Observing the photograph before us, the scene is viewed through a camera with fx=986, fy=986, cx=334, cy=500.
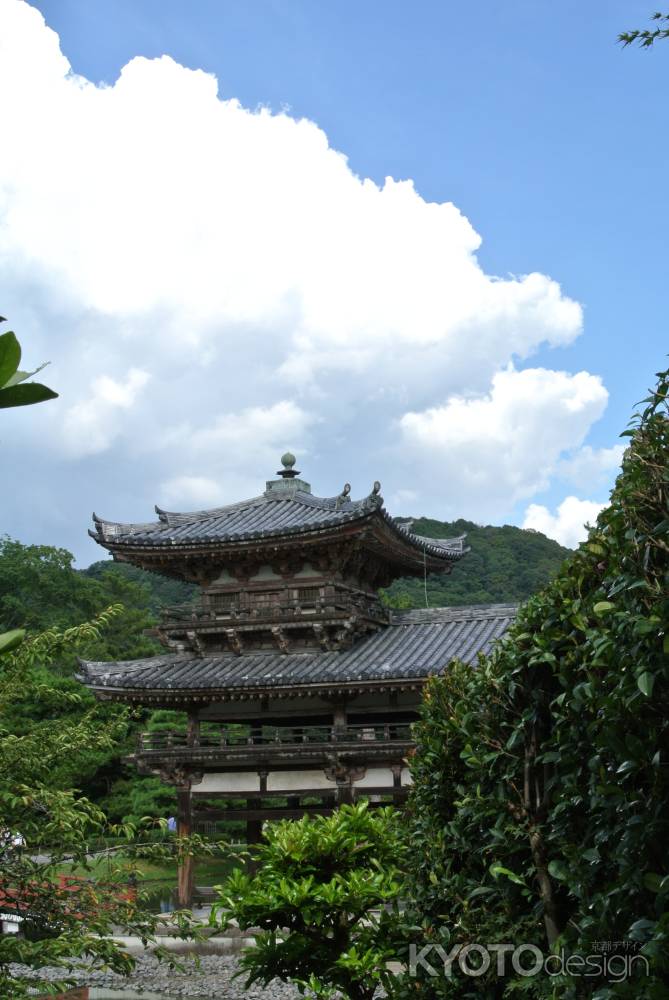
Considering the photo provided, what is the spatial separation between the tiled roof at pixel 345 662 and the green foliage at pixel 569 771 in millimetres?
11717

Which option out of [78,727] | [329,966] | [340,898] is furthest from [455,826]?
[78,727]

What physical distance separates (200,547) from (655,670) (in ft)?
57.7

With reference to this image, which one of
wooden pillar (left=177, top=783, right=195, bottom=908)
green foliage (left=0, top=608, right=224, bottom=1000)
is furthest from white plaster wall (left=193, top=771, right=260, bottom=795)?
green foliage (left=0, top=608, right=224, bottom=1000)

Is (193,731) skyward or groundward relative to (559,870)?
skyward

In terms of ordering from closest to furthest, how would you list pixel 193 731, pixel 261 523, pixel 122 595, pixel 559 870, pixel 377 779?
pixel 559 870 → pixel 377 779 → pixel 193 731 → pixel 261 523 → pixel 122 595

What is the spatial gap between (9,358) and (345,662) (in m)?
17.3

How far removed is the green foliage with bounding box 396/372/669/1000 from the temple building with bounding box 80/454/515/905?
38.6 ft

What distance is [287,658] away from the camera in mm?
19875

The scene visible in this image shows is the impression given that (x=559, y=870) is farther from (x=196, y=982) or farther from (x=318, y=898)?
(x=196, y=982)

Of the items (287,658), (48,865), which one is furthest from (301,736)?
(48,865)

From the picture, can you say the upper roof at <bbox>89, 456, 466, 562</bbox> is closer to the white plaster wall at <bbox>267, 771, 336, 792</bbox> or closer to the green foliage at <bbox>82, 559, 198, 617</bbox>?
the white plaster wall at <bbox>267, 771, 336, 792</bbox>

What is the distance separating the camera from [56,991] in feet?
20.2

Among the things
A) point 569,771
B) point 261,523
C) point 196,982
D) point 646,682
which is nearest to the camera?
point 646,682

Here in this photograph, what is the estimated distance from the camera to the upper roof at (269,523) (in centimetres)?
1964
